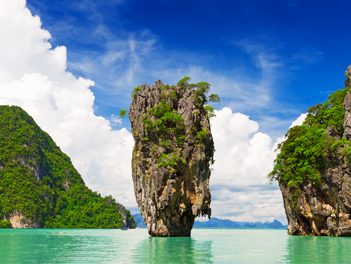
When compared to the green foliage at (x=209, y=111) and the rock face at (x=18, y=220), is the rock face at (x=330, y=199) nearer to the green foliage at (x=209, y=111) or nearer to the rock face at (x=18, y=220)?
the green foliage at (x=209, y=111)

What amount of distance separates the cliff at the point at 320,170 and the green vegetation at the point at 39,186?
97065mm

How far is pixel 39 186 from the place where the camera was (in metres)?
134

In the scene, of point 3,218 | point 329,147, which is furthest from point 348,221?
point 3,218

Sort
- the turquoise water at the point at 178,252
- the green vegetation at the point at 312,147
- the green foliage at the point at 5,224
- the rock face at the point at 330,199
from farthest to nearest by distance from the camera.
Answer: the green foliage at the point at 5,224, the green vegetation at the point at 312,147, the rock face at the point at 330,199, the turquoise water at the point at 178,252

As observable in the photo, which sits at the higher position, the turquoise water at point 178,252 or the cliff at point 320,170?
the cliff at point 320,170

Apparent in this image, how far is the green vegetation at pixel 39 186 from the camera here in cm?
11812

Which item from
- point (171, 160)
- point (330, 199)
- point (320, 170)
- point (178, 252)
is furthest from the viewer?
point (320, 170)

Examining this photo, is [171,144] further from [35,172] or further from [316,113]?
[35,172]

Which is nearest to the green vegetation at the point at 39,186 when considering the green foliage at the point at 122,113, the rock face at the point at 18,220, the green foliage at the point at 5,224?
the green foliage at the point at 5,224

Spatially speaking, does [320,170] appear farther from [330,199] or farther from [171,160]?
[171,160]

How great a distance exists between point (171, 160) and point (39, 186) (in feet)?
382

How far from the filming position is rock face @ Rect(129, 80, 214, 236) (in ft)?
116

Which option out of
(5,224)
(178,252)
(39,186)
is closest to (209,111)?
(178,252)

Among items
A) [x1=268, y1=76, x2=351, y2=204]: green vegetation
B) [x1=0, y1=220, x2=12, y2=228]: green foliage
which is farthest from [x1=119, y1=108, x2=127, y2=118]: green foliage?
[x1=0, y1=220, x2=12, y2=228]: green foliage
